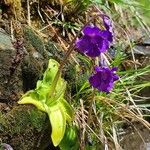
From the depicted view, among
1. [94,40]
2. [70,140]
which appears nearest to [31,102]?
[70,140]

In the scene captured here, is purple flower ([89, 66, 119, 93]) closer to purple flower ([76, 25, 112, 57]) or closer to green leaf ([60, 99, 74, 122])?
purple flower ([76, 25, 112, 57])

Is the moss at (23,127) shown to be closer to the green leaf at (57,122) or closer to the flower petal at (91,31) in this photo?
the green leaf at (57,122)

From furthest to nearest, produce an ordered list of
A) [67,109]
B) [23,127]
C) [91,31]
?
[67,109] < [23,127] < [91,31]

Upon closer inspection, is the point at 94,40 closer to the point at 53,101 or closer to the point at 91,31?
the point at 91,31

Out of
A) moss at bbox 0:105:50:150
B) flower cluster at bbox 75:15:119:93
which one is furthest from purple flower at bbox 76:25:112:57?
moss at bbox 0:105:50:150

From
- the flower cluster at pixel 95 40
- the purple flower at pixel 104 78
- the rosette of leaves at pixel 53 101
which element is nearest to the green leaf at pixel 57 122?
the rosette of leaves at pixel 53 101

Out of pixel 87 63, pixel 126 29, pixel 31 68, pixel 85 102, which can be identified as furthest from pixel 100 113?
pixel 126 29
